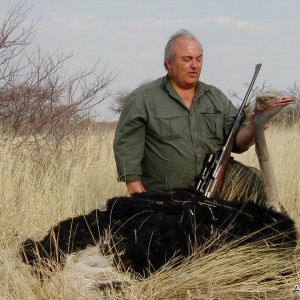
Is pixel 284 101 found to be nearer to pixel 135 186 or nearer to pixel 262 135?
pixel 262 135

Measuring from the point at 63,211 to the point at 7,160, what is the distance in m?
1.40

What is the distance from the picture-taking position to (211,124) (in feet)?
17.9

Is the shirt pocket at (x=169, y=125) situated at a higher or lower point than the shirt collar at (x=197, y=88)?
lower

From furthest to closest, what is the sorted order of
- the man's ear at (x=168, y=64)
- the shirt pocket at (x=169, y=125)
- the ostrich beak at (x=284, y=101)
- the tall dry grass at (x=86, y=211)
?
the man's ear at (x=168, y=64) → the shirt pocket at (x=169, y=125) → the ostrich beak at (x=284, y=101) → the tall dry grass at (x=86, y=211)

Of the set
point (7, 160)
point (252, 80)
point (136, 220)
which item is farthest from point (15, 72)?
point (136, 220)

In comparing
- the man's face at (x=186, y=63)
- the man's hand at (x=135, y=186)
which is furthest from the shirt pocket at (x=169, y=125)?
the man's hand at (x=135, y=186)

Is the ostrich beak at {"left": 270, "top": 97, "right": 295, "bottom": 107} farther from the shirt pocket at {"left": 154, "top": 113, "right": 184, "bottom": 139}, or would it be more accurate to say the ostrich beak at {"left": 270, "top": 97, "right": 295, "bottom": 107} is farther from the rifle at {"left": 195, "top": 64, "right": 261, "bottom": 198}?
the shirt pocket at {"left": 154, "top": 113, "right": 184, "bottom": 139}

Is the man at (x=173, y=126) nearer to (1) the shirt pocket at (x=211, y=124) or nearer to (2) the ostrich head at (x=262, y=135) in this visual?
(1) the shirt pocket at (x=211, y=124)

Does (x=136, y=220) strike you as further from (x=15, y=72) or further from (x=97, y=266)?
(x=15, y=72)

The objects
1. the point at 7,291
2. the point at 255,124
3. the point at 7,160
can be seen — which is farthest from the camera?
the point at 7,160

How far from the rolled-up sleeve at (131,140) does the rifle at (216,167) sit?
1.72 ft

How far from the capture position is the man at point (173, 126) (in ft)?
17.7

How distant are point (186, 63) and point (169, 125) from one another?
53 cm

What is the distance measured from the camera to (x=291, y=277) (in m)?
3.71
